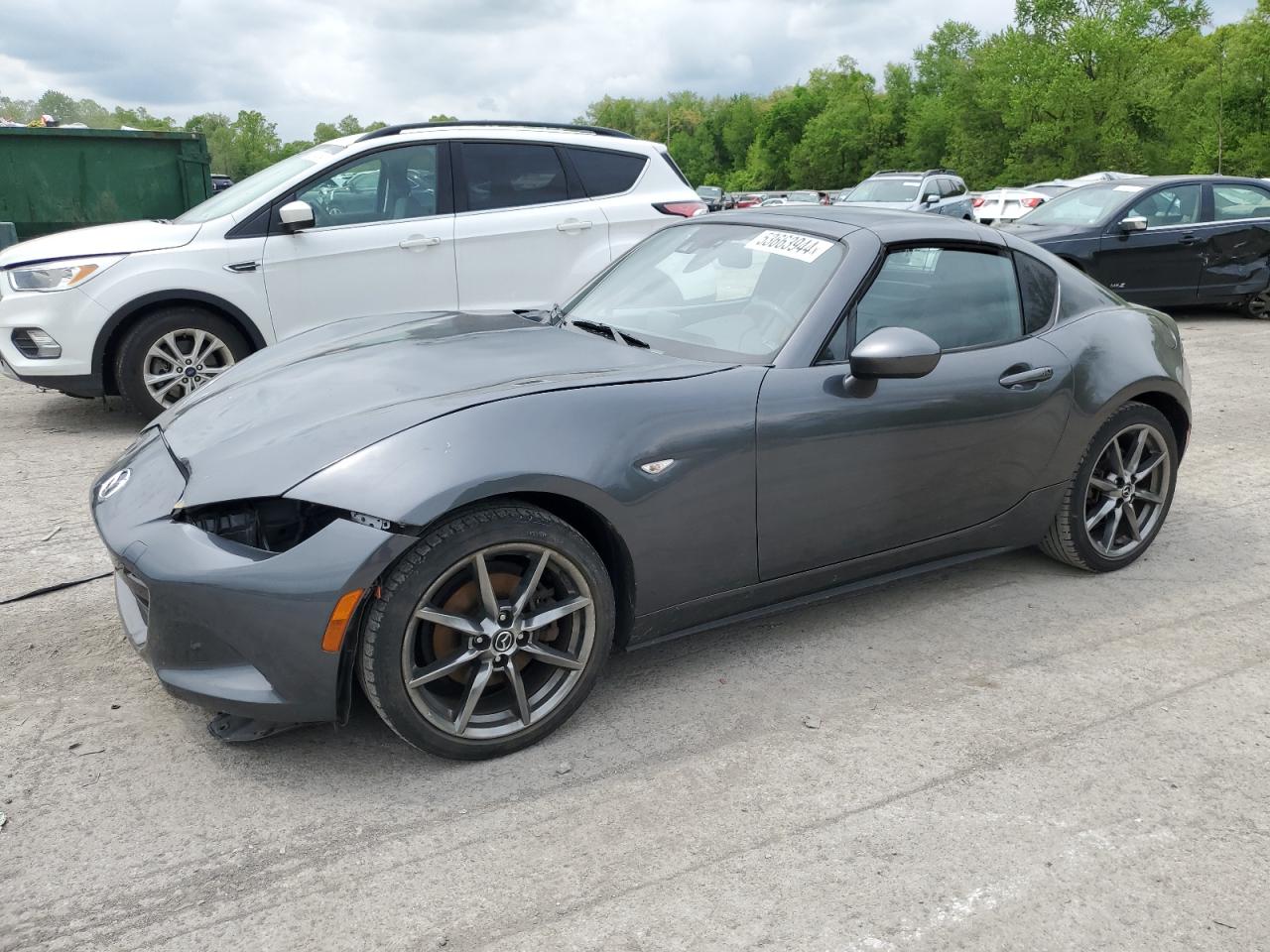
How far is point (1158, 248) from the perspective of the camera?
1094cm

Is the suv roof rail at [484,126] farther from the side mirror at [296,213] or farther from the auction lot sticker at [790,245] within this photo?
the auction lot sticker at [790,245]

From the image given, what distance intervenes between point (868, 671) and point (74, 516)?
11.8ft

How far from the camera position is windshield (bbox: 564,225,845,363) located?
3.54 metres

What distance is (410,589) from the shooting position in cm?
269

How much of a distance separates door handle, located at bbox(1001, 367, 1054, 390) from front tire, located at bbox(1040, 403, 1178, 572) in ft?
1.39

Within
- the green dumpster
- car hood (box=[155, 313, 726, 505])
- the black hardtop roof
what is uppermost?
the green dumpster

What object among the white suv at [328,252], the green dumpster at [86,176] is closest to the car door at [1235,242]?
the white suv at [328,252]

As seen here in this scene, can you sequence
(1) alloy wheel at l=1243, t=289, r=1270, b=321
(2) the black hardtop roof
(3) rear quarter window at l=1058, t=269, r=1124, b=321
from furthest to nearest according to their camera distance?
(1) alloy wheel at l=1243, t=289, r=1270, b=321
(3) rear quarter window at l=1058, t=269, r=1124, b=321
(2) the black hardtop roof

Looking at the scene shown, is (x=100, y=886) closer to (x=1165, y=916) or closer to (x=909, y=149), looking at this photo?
(x=1165, y=916)

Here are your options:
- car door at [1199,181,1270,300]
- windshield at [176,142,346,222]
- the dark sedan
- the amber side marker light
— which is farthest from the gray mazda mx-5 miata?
car door at [1199,181,1270,300]

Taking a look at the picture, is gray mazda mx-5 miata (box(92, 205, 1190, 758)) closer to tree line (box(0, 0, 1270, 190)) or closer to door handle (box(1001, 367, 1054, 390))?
door handle (box(1001, 367, 1054, 390))

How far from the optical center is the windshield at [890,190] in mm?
22203

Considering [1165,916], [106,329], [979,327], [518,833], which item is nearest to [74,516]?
[106,329]

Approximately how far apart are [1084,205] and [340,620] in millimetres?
10841
